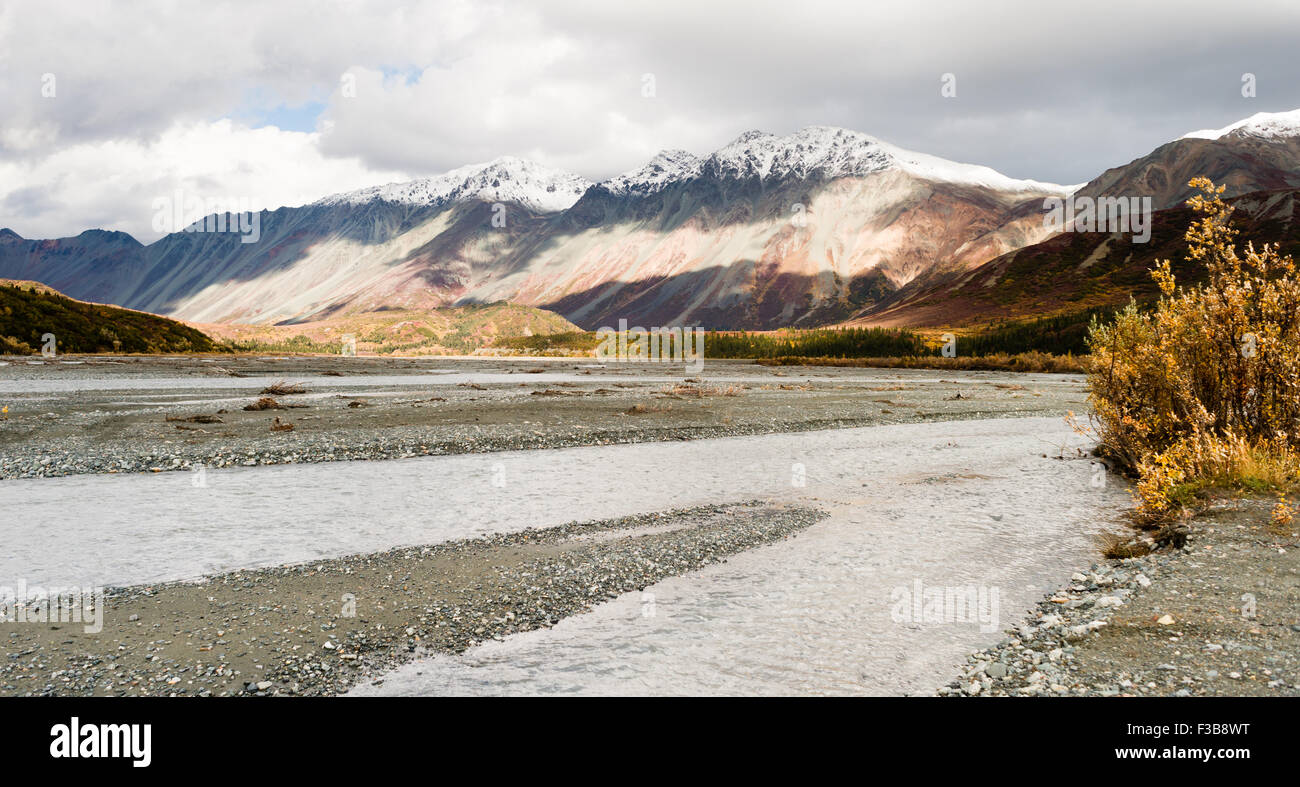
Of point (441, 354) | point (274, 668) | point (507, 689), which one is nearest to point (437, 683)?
point (507, 689)

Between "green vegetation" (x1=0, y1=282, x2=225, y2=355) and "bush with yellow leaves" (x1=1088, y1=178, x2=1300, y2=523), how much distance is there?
2947 inches

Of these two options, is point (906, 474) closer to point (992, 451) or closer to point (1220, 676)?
point (992, 451)

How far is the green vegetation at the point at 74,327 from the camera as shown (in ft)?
197

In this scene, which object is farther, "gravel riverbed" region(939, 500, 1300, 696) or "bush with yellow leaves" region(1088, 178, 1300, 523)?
"bush with yellow leaves" region(1088, 178, 1300, 523)

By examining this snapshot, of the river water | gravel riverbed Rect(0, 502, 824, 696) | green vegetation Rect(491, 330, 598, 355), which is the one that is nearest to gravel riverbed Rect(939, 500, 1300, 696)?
the river water

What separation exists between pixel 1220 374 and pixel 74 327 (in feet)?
269

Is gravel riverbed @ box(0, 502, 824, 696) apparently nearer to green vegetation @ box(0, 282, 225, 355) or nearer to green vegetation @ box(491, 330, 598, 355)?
green vegetation @ box(0, 282, 225, 355)

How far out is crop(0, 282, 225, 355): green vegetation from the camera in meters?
60.1

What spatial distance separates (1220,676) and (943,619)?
285cm

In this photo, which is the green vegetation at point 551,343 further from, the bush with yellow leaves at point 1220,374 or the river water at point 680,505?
the bush with yellow leaves at point 1220,374

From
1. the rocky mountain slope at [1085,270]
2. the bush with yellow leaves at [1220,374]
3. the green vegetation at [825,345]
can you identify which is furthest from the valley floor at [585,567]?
the rocky mountain slope at [1085,270]

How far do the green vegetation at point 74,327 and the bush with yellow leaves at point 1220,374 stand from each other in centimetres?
7485

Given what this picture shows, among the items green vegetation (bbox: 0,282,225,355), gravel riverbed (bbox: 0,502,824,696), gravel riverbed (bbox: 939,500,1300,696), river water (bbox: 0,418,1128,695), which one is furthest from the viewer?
green vegetation (bbox: 0,282,225,355)
